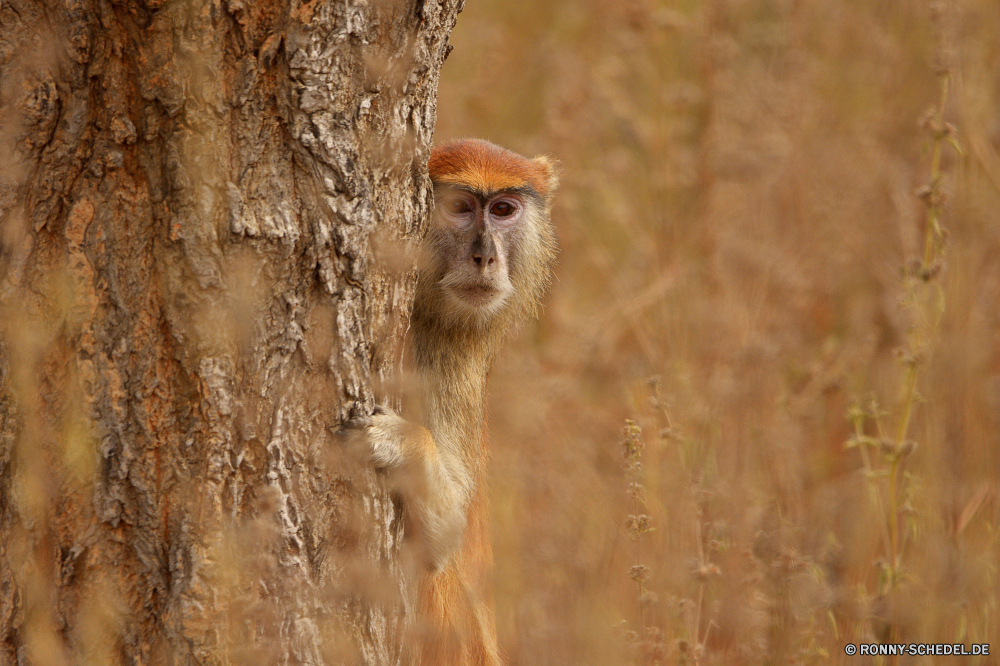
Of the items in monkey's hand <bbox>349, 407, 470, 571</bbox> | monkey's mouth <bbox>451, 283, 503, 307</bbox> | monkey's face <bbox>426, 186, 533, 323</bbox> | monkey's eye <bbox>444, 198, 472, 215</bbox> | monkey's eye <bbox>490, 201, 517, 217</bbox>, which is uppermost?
monkey's eye <bbox>490, 201, 517, 217</bbox>

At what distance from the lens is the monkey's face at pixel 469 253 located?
3.00 meters

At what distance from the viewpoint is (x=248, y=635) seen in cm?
186

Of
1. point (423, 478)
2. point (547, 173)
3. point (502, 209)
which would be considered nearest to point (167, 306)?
point (423, 478)

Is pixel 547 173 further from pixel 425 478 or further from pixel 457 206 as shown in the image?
pixel 425 478

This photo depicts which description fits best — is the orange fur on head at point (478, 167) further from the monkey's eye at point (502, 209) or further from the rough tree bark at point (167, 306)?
the rough tree bark at point (167, 306)

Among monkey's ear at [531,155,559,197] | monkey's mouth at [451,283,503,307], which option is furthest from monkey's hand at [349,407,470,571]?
monkey's ear at [531,155,559,197]

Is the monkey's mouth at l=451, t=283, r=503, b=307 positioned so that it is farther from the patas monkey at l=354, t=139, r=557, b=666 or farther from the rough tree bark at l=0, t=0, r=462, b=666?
the rough tree bark at l=0, t=0, r=462, b=666

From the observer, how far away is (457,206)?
3137 millimetres

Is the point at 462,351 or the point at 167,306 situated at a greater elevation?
the point at 462,351

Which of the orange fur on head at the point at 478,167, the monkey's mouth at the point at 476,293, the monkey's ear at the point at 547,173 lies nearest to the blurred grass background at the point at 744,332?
the monkey's mouth at the point at 476,293

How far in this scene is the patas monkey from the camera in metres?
2.77

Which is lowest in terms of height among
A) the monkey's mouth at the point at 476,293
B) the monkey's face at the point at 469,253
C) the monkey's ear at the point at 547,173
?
the monkey's mouth at the point at 476,293

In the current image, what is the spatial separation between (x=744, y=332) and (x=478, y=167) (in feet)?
4.31

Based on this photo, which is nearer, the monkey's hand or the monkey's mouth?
the monkey's hand
